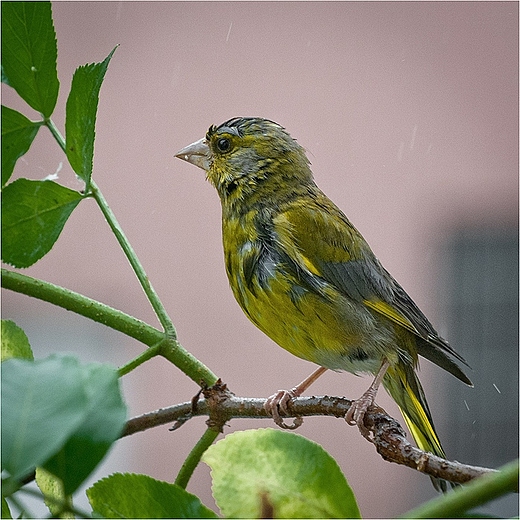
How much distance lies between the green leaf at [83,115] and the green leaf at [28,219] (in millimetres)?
36

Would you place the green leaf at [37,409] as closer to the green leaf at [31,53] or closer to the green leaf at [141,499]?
the green leaf at [141,499]

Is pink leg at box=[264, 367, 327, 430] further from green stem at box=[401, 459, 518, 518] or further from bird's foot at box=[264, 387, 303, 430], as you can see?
green stem at box=[401, 459, 518, 518]

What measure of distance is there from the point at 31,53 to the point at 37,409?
0.42 m

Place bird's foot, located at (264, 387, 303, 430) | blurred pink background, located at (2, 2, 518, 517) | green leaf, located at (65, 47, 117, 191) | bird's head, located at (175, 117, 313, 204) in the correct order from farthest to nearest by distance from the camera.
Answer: blurred pink background, located at (2, 2, 518, 517), bird's head, located at (175, 117, 313, 204), bird's foot, located at (264, 387, 303, 430), green leaf, located at (65, 47, 117, 191)

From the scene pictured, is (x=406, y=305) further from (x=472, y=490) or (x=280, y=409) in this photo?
(x=472, y=490)

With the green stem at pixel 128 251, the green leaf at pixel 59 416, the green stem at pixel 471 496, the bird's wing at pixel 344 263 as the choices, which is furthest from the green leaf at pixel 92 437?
the bird's wing at pixel 344 263

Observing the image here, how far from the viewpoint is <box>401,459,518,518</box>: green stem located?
9.5 inches

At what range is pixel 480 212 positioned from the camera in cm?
309

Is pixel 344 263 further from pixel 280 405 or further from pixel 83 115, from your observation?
pixel 83 115

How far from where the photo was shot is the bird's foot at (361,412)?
0.65 m

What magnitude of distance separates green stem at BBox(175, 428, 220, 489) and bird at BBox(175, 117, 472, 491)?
0.67 ft

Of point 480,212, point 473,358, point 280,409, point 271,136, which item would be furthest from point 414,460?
point 480,212

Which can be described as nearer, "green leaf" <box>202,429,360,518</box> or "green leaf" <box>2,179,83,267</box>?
"green leaf" <box>202,429,360,518</box>

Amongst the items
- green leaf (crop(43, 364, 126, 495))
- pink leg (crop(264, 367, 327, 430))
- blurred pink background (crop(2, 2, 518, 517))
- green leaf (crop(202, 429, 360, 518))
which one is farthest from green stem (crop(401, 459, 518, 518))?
blurred pink background (crop(2, 2, 518, 517))
